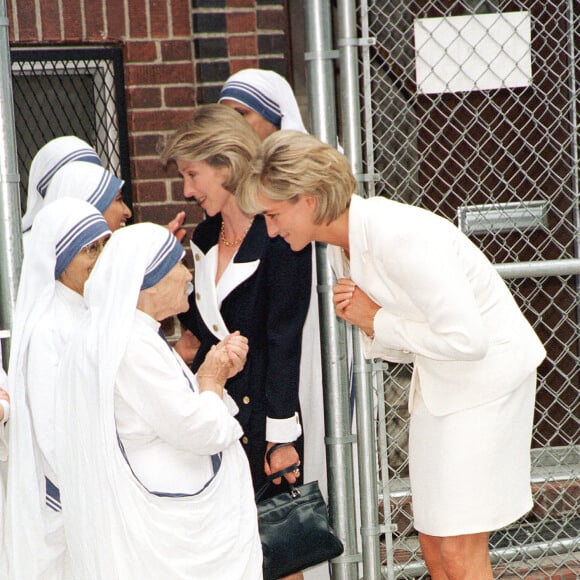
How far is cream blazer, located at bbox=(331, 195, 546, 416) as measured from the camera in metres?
2.91

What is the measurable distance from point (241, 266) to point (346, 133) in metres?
0.55

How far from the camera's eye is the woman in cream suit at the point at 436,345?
9.96 ft

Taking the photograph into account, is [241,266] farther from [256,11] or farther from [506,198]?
[506,198]

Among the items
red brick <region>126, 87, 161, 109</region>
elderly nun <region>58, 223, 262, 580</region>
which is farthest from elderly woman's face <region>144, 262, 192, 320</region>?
red brick <region>126, 87, 161, 109</region>

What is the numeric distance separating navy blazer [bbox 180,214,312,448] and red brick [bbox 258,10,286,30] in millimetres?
1415

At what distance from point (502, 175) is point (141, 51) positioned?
1.66 meters

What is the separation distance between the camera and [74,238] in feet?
11.2

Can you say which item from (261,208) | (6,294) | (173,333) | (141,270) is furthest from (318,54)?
(173,333)

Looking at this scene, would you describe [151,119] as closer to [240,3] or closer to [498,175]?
[240,3]

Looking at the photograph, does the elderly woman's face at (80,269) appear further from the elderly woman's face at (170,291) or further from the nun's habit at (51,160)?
the nun's habit at (51,160)

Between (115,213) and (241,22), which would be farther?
(241,22)

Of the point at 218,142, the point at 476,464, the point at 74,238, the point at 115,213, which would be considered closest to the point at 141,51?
the point at 115,213

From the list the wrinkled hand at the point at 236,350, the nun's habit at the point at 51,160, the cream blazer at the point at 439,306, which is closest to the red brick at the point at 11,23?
the nun's habit at the point at 51,160

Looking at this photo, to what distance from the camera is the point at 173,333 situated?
4.86m
